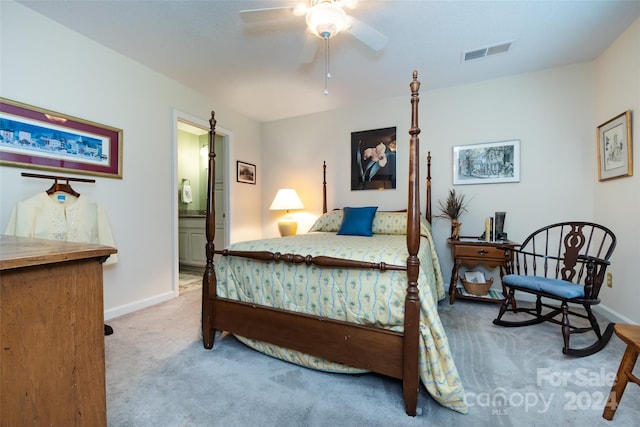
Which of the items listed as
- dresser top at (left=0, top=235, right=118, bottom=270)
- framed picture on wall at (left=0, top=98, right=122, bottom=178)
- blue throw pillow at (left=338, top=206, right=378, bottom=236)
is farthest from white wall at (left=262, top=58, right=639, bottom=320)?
dresser top at (left=0, top=235, right=118, bottom=270)

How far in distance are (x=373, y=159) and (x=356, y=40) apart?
5.15 feet

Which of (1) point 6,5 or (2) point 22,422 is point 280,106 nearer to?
(1) point 6,5

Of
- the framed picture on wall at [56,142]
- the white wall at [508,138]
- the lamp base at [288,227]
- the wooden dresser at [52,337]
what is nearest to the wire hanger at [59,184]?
the framed picture on wall at [56,142]

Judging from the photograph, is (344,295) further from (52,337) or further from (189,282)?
(189,282)

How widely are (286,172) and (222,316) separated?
8.88ft

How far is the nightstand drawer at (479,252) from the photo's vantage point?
266cm

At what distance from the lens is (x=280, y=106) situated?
377 cm

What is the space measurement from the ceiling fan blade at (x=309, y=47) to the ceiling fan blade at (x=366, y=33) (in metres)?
0.47

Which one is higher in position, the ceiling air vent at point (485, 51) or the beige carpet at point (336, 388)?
the ceiling air vent at point (485, 51)

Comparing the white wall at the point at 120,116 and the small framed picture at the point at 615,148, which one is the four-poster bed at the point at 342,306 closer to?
the white wall at the point at 120,116

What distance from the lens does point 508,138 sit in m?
2.99

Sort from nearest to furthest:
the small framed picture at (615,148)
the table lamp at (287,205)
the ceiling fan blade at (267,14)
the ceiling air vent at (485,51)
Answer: the ceiling fan blade at (267,14) → the small framed picture at (615,148) → the ceiling air vent at (485,51) → the table lamp at (287,205)

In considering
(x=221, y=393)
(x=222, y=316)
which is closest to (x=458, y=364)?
(x=221, y=393)

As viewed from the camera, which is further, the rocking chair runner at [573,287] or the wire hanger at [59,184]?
the wire hanger at [59,184]
